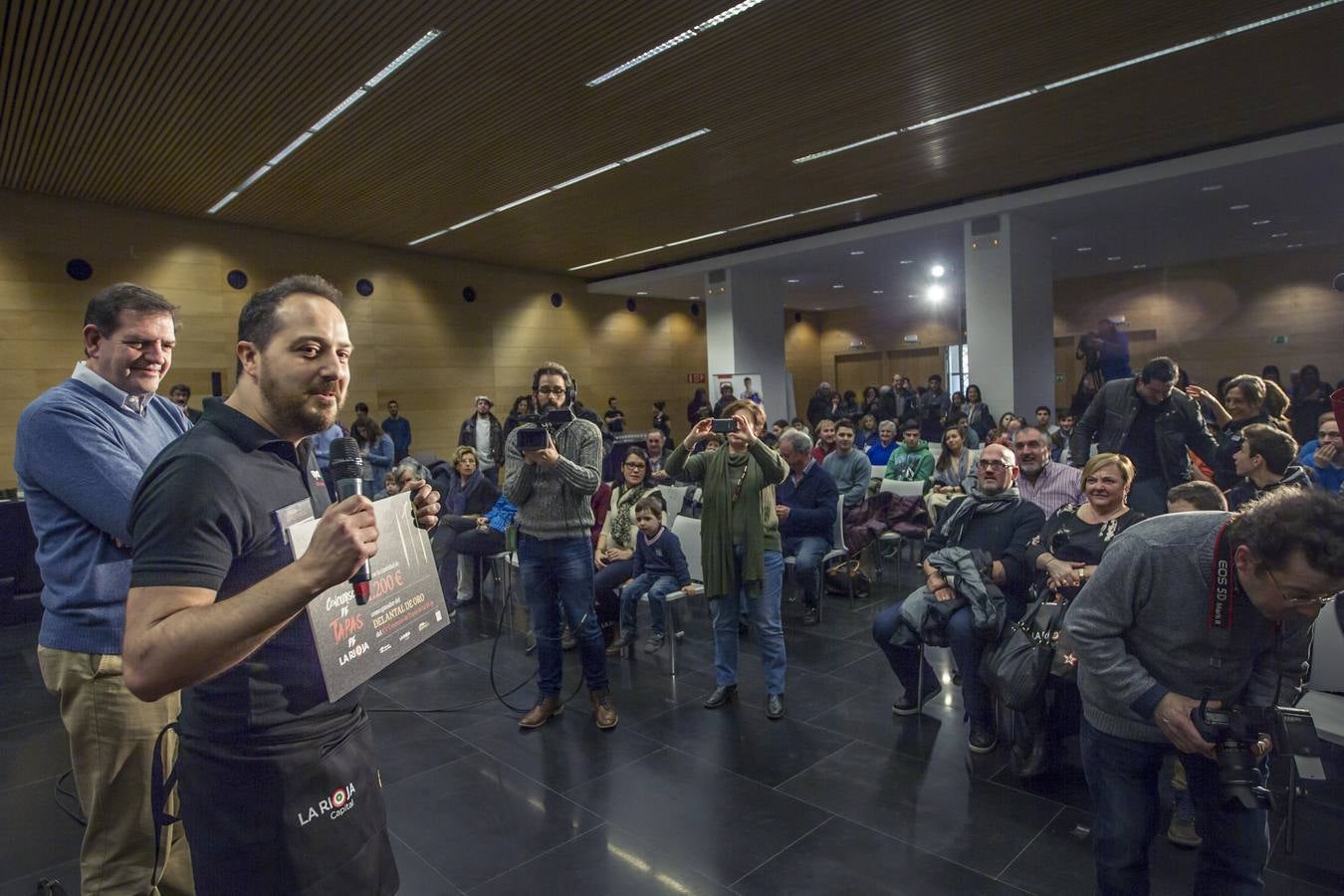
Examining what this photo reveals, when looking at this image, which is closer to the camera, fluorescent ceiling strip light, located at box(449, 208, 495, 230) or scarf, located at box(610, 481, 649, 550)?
scarf, located at box(610, 481, 649, 550)

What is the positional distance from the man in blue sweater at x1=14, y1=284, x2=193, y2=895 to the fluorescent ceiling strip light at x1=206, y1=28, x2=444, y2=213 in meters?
4.54

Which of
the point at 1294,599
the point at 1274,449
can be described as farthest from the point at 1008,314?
the point at 1294,599

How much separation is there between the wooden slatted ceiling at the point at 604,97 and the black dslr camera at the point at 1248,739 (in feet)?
16.7

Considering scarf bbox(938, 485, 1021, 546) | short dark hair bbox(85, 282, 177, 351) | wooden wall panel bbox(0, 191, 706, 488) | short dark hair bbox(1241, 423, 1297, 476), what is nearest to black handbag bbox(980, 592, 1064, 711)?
scarf bbox(938, 485, 1021, 546)

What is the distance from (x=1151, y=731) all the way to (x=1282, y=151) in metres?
9.35

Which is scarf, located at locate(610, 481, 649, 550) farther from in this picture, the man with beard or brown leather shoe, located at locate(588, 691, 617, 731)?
the man with beard

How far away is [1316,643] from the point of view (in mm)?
2547

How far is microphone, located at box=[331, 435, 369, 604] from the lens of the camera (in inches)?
44.3

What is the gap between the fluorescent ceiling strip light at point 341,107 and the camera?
216 inches

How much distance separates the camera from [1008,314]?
33.7 ft

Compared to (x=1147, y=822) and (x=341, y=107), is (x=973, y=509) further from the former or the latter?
(x=341, y=107)

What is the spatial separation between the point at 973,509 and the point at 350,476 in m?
2.99

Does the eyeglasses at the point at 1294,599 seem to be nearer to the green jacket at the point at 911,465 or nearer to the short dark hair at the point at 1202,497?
the short dark hair at the point at 1202,497

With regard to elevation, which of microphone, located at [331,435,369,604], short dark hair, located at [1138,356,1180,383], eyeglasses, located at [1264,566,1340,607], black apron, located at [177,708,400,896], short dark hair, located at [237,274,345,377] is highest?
short dark hair, located at [237,274,345,377]
